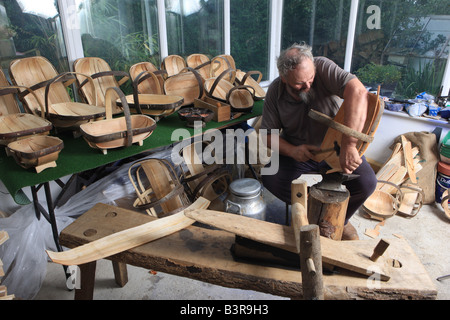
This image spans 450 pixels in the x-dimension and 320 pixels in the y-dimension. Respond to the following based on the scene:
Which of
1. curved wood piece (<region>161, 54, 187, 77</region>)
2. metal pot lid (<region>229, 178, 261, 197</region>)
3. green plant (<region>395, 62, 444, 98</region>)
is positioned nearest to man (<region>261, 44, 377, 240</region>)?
metal pot lid (<region>229, 178, 261, 197</region>)

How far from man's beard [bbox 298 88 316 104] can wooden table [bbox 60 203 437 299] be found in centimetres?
134

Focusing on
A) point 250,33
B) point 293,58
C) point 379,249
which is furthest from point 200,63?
point 379,249

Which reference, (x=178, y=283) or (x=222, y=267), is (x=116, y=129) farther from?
→ (x=222, y=267)

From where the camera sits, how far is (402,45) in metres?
3.90

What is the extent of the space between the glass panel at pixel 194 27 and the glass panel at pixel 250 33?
26 centimetres

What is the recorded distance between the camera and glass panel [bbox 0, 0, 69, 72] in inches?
107

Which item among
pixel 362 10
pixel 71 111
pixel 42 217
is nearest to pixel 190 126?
pixel 71 111

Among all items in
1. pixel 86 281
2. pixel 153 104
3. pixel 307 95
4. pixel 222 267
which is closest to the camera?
pixel 222 267

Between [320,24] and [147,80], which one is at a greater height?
[320,24]

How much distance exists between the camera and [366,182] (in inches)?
100.0

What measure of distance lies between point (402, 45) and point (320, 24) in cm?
123

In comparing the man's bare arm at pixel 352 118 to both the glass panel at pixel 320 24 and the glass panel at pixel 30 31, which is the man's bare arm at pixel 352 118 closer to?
the glass panel at pixel 320 24

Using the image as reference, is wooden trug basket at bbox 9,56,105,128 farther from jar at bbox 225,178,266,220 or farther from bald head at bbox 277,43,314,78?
bald head at bbox 277,43,314,78

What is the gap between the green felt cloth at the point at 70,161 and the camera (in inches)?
75.3
